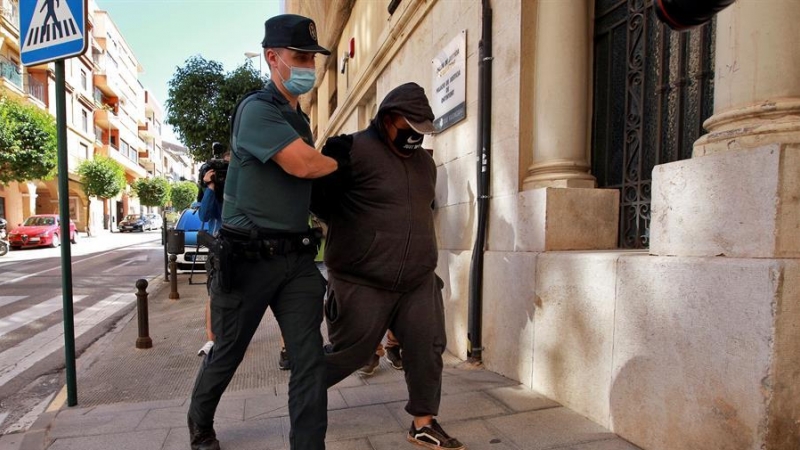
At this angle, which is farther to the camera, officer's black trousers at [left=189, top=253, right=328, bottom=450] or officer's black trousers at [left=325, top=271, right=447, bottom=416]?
officer's black trousers at [left=325, top=271, right=447, bottom=416]

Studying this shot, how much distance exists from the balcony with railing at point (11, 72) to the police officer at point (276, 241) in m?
31.5

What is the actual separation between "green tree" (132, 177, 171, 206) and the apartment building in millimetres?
2472

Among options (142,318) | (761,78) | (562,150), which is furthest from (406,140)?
(142,318)

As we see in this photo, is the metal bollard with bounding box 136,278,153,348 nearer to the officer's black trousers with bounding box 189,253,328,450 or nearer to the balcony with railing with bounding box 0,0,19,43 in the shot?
the officer's black trousers with bounding box 189,253,328,450

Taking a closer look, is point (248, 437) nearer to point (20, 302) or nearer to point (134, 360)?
point (134, 360)

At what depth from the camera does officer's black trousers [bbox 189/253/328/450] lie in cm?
211

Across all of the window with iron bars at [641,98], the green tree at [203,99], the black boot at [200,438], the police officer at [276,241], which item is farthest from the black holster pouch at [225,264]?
the green tree at [203,99]

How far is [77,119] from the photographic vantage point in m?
34.7

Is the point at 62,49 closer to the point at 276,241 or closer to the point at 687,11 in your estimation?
the point at 276,241

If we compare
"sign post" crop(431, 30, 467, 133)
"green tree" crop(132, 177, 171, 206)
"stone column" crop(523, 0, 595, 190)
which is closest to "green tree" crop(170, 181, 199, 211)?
"green tree" crop(132, 177, 171, 206)

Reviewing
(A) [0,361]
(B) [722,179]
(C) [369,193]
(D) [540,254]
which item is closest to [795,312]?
(B) [722,179]

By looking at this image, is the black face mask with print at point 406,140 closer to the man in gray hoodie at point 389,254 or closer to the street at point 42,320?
the man in gray hoodie at point 389,254

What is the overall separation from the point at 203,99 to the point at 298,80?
51.9 ft

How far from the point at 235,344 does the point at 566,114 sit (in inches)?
108
